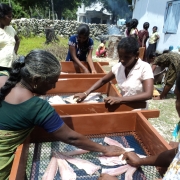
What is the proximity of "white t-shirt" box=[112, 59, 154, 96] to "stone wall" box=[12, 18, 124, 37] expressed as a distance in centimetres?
1603

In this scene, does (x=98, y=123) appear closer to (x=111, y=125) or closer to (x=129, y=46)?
(x=111, y=125)

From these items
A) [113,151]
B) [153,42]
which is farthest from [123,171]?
[153,42]

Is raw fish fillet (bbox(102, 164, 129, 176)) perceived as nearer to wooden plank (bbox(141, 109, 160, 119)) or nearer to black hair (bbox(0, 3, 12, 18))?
wooden plank (bbox(141, 109, 160, 119))

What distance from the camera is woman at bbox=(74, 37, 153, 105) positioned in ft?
7.00

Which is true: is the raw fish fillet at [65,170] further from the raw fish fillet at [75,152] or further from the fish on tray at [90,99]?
the fish on tray at [90,99]

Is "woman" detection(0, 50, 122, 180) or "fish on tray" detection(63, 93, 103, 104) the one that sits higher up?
"woman" detection(0, 50, 122, 180)

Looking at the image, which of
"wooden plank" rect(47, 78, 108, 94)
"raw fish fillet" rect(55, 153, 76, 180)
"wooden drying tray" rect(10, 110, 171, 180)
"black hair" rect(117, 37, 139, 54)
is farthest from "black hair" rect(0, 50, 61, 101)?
"wooden plank" rect(47, 78, 108, 94)

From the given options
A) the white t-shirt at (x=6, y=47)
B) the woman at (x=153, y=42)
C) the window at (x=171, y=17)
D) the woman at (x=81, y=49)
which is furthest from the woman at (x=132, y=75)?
the woman at (x=153, y=42)

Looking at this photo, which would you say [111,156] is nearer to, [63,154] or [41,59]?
[63,154]

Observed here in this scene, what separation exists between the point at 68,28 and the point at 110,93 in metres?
18.4

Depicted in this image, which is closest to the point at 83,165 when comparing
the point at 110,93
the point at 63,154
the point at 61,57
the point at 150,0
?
the point at 63,154

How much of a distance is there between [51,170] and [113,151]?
520 millimetres

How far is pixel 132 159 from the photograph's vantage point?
1522 mm

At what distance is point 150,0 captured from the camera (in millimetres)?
10016
